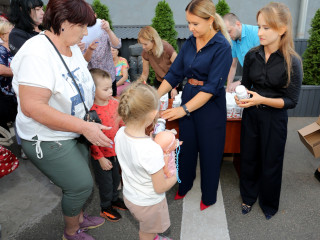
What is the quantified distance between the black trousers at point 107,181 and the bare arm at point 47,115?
0.92 metres

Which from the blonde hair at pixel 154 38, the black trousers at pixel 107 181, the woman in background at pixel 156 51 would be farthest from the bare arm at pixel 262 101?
the blonde hair at pixel 154 38

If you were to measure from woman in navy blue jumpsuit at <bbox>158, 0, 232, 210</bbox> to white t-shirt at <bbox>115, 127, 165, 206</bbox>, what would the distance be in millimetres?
662

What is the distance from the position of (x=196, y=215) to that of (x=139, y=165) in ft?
4.78

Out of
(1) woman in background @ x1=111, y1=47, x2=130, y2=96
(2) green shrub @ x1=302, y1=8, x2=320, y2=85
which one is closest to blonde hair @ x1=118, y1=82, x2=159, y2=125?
(1) woman in background @ x1=111, y1=47, x2=130, y2=96

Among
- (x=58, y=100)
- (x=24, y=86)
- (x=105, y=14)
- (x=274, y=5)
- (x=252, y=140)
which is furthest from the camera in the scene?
(x=105, y=14)

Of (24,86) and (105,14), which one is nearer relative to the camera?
(24,86)

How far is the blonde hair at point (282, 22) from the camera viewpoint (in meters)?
2.07

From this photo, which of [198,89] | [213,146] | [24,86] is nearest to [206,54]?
[198,89]

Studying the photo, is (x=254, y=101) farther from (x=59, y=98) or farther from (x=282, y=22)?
(x=59, y=98)

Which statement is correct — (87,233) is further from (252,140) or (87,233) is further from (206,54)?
(206,54)

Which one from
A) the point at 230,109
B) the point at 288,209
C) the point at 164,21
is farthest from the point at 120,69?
the point at 288,209

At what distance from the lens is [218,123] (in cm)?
248

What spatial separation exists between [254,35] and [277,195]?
2.22m

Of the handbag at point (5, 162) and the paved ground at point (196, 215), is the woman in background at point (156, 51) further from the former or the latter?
the handbag at point (5, 162)
